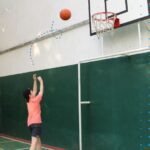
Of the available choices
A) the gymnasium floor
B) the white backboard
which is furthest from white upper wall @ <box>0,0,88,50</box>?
the gymnasium floor

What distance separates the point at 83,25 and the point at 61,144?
2.65 meters

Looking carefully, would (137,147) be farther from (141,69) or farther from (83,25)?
(83,25)

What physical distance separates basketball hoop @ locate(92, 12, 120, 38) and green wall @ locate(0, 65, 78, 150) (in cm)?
124

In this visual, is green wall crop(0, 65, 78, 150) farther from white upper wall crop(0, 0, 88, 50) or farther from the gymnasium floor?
white upper wall crop(0, 0, 88, 50)

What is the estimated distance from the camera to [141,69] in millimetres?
4500

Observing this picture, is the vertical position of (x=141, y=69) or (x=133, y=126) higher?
(x=141, y=69)

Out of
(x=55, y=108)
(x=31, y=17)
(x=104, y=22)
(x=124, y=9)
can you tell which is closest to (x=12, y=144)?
(x=55, y=108)

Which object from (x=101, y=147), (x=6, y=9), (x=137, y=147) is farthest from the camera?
(x=6, y=9)

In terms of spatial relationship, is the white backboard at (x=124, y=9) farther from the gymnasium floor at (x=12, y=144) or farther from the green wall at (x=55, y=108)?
the gymnasium floor at (x=12, y=144)

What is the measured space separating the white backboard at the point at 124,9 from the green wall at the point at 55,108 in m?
1.39

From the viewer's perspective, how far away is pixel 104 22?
16.6ft

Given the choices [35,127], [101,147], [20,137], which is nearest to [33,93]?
[35,127]

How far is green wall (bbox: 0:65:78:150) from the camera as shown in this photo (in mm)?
6157

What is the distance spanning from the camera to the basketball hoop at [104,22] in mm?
4938
